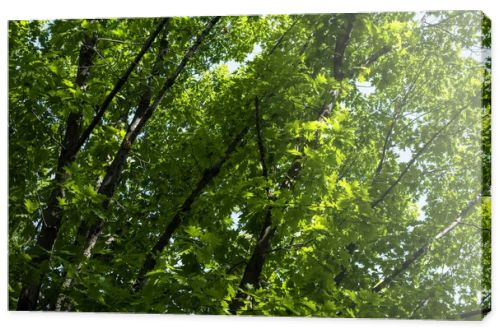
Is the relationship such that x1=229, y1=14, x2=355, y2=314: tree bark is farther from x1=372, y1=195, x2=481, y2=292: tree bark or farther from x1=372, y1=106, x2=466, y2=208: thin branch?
x1=372, y1=195, x2=481, y2=292: tree bark

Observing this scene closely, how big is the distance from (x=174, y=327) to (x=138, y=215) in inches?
47.7

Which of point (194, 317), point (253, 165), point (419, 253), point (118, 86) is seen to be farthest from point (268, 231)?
point (118, 86)

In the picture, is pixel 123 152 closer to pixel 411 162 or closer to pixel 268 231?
pixel 268 231

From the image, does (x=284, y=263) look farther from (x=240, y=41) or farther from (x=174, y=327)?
(x=240, y=41)

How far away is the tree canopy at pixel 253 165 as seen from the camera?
6.18m

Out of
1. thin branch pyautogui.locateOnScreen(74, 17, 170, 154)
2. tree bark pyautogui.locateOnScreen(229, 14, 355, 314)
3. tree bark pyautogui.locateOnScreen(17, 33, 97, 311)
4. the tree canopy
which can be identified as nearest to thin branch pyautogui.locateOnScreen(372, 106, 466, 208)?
the tree canopy

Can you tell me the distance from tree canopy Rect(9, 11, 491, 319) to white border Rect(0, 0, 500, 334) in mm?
88

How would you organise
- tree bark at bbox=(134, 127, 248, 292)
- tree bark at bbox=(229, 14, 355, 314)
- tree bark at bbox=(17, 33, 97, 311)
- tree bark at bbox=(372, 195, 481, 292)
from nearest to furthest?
tree bark at bbox=(372, 195, 481, 292)
tree bark at bbox=(229, 14, 355, 314)
tree bark at bbox=(134, 127, 248, 292)
tree bark at bbox=(17, 33, 97, 311)

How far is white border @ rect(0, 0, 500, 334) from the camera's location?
19.8ft

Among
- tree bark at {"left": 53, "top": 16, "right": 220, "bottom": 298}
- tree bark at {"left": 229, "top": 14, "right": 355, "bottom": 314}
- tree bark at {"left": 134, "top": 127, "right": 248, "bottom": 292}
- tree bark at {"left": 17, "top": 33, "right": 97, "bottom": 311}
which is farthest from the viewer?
tree bark at {"left": 53, "top": 16, "right": 220, "bottom": 298}

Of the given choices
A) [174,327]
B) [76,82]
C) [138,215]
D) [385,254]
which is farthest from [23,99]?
[385,254]

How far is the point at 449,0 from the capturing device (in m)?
6.32

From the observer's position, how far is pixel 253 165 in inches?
276

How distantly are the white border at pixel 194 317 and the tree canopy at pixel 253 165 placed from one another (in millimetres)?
88
